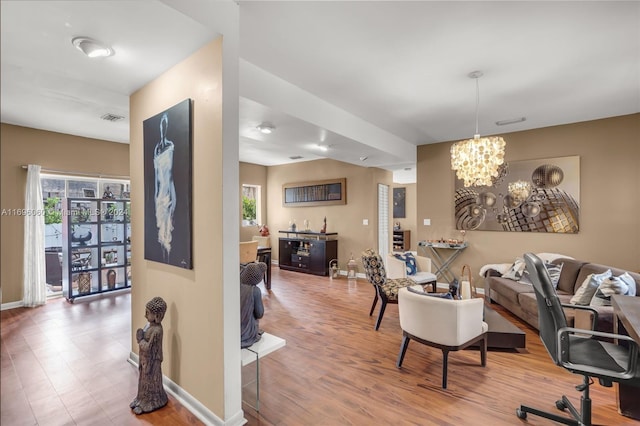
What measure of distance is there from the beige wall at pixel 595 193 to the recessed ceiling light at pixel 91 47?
5194mm

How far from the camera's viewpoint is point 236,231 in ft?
6.02

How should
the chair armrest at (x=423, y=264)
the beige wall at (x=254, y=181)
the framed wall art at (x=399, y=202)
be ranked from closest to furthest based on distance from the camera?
1. the chair armrest at (x=423, y=264)
2. the beige wall at (x=254, y=181)
3. the framed wall art at (x=399, y=202)

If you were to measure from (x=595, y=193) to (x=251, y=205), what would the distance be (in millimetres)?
6623

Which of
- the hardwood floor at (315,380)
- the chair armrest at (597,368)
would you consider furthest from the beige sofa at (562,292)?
the chair armrest at (597,368)

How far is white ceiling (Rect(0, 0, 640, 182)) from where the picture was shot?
1662mm

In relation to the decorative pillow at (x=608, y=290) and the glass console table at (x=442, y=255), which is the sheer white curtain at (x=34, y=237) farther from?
the glass console table at (x=442, y=255)

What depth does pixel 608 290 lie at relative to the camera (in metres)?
2.73

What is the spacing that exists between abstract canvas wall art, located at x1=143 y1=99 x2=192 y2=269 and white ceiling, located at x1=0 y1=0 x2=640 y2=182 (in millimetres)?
402

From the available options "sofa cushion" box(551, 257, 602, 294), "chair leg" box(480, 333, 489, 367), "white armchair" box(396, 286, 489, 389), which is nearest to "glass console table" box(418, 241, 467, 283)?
"sofa cushion" box(551, 257, 602, 294)

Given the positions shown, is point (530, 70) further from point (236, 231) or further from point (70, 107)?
point (70, 107)

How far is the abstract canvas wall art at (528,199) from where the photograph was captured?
4.26m

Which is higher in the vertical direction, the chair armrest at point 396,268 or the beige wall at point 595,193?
the beige wall at point 595,193

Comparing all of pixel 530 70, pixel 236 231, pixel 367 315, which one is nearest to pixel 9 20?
pixel 236 231

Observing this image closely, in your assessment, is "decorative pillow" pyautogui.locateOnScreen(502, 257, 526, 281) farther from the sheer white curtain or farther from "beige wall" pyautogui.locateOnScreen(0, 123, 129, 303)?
the sheer white curtain
